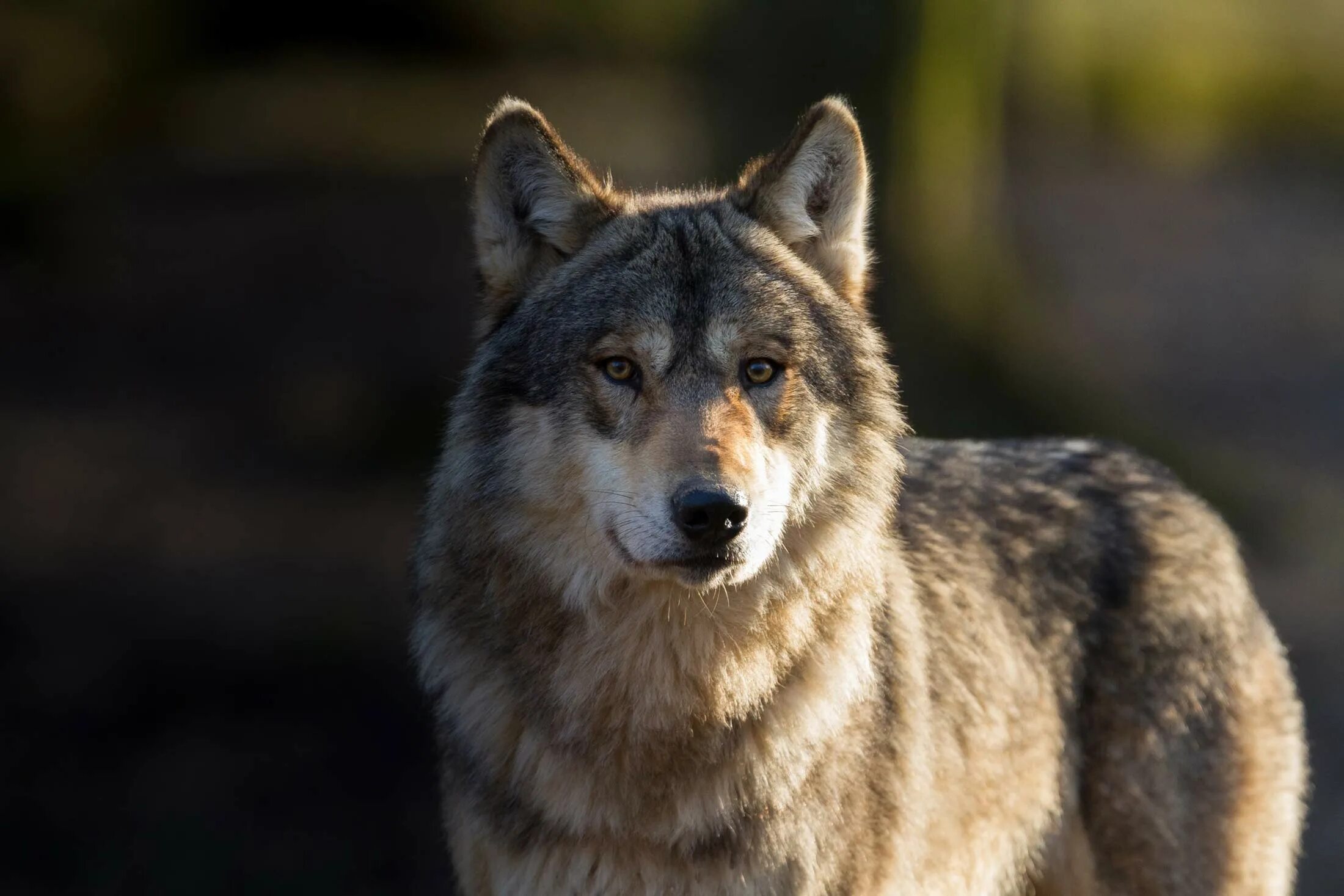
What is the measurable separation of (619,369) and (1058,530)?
2.04m

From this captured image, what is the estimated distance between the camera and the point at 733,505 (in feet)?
12.4

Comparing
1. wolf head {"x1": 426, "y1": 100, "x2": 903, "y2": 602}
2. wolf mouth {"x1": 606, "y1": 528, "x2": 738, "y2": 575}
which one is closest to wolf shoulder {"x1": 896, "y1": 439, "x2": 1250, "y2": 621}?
wolf head {"x1": 426, "y1": 100, "x2": 903, "y2": 602}

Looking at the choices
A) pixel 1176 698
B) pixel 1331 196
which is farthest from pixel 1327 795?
pixel 1331 196

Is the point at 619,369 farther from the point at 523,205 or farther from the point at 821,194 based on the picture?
the point at 821,194

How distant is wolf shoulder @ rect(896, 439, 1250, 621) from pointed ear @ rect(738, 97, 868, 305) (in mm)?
924

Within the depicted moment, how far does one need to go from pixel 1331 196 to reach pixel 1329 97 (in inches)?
47.2

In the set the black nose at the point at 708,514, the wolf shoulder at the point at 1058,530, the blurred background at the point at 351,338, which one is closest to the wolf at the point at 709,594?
the black nose at the point at 708,514

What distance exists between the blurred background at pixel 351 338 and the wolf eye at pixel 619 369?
4353 millimetres

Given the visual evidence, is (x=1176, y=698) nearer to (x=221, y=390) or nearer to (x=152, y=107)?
(x=221, y=390)

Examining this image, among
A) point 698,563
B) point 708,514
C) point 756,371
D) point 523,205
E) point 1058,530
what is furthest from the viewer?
point 1058,530

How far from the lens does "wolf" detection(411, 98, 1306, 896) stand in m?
4.15

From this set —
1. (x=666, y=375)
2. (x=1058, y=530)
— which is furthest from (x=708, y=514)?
(x=1058, y=530)

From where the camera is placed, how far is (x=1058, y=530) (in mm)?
5348

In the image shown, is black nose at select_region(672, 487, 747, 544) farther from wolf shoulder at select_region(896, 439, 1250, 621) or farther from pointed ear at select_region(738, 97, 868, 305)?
wolf shoulder at select_region(896, 439, 1250, 621)
